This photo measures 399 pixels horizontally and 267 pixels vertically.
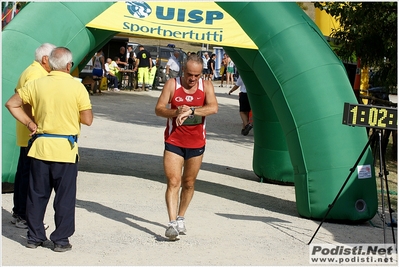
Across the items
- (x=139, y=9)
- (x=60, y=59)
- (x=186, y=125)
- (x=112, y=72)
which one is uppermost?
(x=139, y=9)

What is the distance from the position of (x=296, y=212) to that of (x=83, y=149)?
510 centimetres

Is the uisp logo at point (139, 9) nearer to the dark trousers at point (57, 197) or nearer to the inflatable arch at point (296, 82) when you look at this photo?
the inflatable arch at point (296, 82)

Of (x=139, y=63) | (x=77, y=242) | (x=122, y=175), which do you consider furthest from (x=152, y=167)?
(x=139, y=63)

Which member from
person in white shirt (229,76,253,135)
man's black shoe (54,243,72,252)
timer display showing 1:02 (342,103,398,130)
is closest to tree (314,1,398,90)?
person in white shirt (229,76,253,135)

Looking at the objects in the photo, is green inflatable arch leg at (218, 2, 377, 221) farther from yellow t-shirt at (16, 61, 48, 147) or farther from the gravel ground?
yellow t-shirt at (16, 61, 48, 147)

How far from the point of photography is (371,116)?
6.73 meters

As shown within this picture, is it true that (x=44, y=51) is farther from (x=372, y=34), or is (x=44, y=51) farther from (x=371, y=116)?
(x=372, y=34)

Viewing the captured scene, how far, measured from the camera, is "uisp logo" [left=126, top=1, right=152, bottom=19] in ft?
28.3

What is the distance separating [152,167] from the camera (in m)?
11.5

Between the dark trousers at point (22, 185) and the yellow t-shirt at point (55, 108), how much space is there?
79 centimetres

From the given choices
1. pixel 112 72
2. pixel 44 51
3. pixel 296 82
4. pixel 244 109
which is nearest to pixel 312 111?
pixel 296 82

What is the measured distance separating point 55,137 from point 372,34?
7.75 m

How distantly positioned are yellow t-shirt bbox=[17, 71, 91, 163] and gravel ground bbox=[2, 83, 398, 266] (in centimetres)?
89

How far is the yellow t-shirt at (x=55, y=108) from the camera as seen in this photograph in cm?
623
